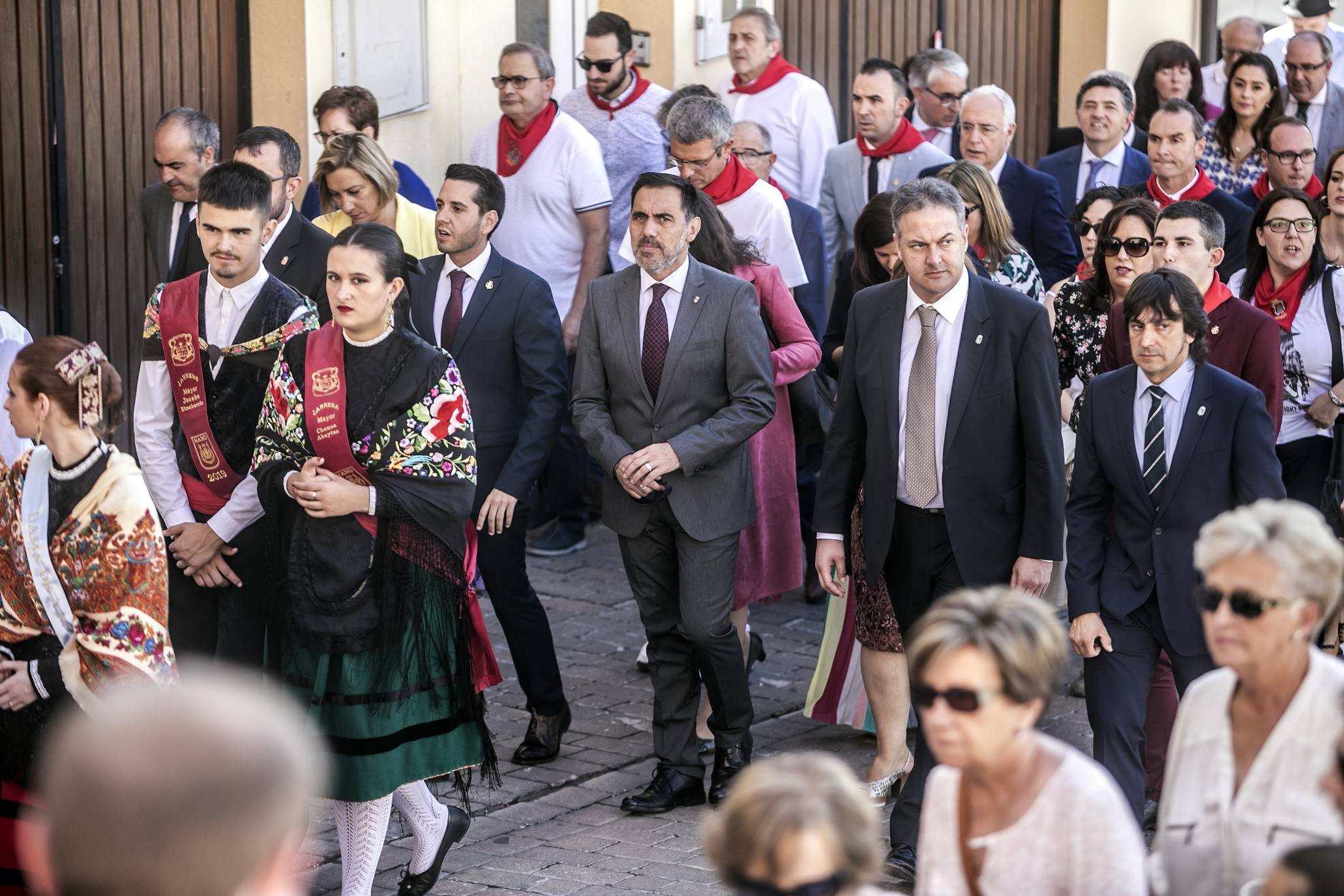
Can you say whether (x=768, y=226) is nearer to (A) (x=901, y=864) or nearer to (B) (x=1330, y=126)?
(A) (x=901, y=864)

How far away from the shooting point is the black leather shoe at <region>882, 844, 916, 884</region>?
17.3 feet

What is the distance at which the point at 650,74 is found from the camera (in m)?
10.5

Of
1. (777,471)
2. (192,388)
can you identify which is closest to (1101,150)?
(777,471)

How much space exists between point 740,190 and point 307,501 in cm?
309

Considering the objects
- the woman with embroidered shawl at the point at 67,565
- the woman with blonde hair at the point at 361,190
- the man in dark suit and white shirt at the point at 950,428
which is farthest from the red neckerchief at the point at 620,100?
the woman with embroidered shawl at the point at 67,565

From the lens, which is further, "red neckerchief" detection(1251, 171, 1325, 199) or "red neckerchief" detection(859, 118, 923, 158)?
"red neckerchief" detection(859, 118, 923, 158)

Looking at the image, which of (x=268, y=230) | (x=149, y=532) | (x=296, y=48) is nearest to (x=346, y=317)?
(x=149, y=532)

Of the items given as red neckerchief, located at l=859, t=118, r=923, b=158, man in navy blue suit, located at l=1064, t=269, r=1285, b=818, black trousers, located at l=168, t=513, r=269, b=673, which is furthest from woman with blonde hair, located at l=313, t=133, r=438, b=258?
man in navy blue suit, located at l=1064, t=269, r=1285, b=818

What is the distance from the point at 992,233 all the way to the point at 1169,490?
2011mm

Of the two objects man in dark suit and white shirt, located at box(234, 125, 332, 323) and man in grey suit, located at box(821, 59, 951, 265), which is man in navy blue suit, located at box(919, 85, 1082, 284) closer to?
man in grey suit, located at box(821, 59, 951, 265)

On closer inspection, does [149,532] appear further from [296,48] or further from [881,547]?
[296,48]

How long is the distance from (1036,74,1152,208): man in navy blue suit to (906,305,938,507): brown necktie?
3.48m

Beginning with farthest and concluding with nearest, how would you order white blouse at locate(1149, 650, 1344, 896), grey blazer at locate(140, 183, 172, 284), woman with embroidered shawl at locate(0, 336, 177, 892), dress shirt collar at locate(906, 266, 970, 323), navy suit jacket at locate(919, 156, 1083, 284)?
navy suit jacket at locate(919, 156, 1083, 284) → grey blazer at locate(140, 183, 172, 284) → dress shirt collar at locate(906, 266, 970, 323) → woman with embroidered shawl at locate(0, 336, 177, 892) → white blouse at locate(1149, 650, 1344, 896)

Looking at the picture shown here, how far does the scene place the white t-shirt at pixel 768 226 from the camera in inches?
293
